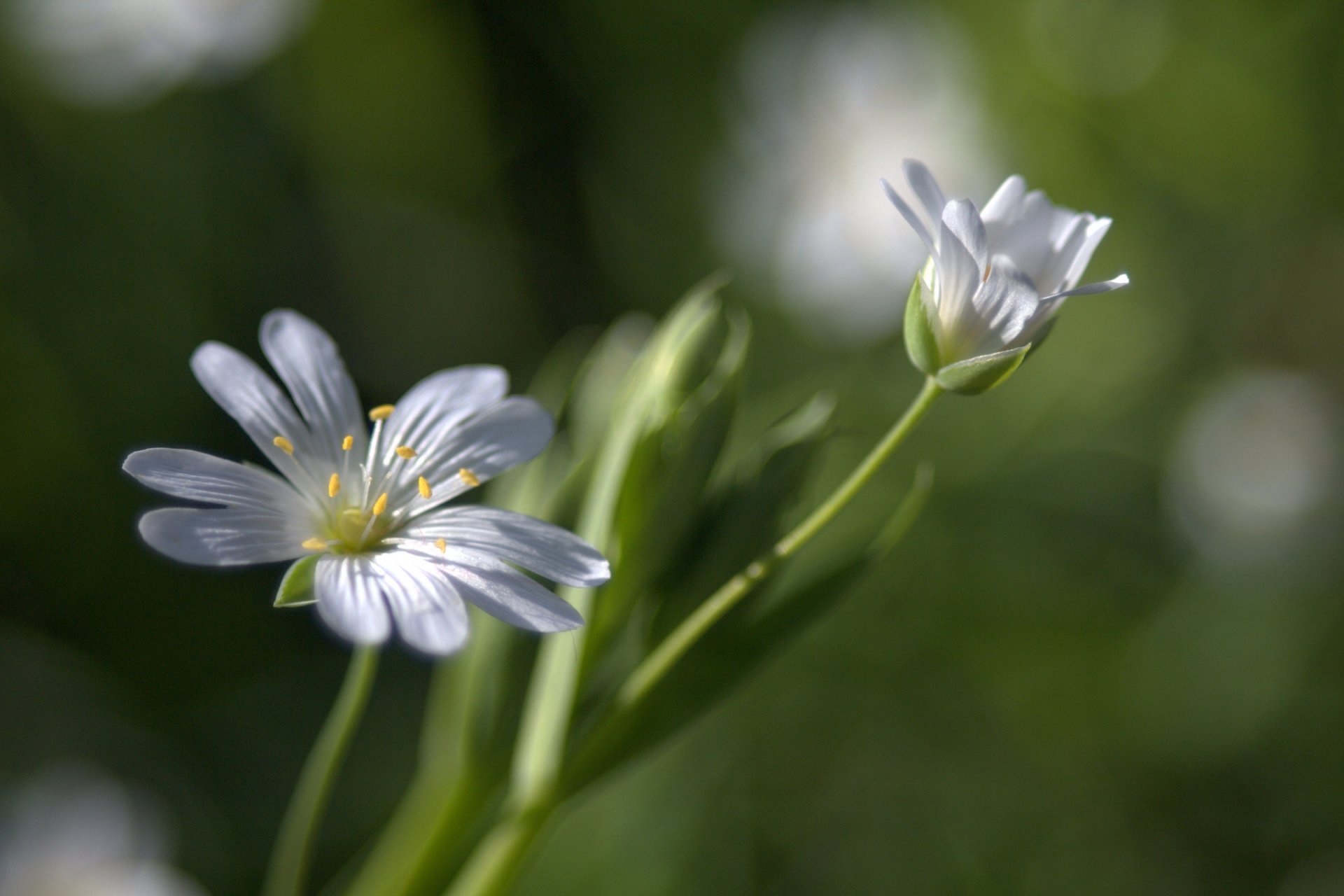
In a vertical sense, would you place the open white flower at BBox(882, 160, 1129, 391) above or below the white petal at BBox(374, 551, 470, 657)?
below

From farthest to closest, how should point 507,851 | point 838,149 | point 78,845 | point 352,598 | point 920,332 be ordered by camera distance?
point 838,149 → point 78,845 → point 507,851 → point 920,332 → point 352,598

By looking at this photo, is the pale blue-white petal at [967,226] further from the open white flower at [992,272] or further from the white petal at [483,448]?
the white petal at [483,448]

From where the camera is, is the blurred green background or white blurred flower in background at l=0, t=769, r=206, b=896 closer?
white blurred flower in background at l=0, t=769, r=206, b=896

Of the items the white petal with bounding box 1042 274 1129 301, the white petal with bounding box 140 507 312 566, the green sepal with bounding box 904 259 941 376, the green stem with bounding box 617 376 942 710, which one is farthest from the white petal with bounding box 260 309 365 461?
the white petal with bounding box 1042 274 1129 301

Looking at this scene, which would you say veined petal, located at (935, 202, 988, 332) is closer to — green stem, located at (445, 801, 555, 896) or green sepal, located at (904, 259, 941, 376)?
green sepal, located at (904, 259, 941, 376)

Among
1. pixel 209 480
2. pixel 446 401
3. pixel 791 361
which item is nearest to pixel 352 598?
pixel 209 480

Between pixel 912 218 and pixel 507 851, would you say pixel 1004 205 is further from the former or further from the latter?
pixel 507 851
